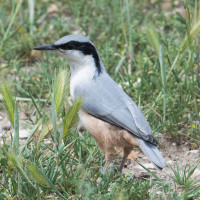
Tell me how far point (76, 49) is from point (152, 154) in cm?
118

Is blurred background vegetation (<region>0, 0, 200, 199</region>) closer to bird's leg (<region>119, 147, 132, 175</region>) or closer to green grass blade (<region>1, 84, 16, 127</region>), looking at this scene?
green grass blade (<region>1, 84, 16, 127</region>)

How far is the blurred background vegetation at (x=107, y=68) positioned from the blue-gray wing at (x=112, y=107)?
0.96 ft

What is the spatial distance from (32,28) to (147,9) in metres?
2.00

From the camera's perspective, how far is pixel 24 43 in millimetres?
5613

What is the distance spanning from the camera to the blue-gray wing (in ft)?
11.1

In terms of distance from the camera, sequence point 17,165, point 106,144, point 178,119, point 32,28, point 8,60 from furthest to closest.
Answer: point 32,28 < point 8,60 < point 178,119 < point 106,144 < point 17,165

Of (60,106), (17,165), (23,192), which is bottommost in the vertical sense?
(23,192)

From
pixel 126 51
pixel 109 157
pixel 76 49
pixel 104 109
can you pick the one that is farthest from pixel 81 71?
pixel 126 51

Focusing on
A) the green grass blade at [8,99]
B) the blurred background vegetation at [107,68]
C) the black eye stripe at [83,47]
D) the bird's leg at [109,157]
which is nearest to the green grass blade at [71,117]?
the blurred background vegetation at [107,68]

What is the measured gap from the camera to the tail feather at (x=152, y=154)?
3138mm

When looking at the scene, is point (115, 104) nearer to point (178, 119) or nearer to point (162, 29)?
point (178, 119)

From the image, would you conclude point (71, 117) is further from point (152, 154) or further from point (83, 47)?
point (83, 47)

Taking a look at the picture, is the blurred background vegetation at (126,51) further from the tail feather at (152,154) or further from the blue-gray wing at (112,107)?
the tail feather at (152,154)

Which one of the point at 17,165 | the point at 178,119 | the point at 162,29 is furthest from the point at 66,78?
the point at 162,29
